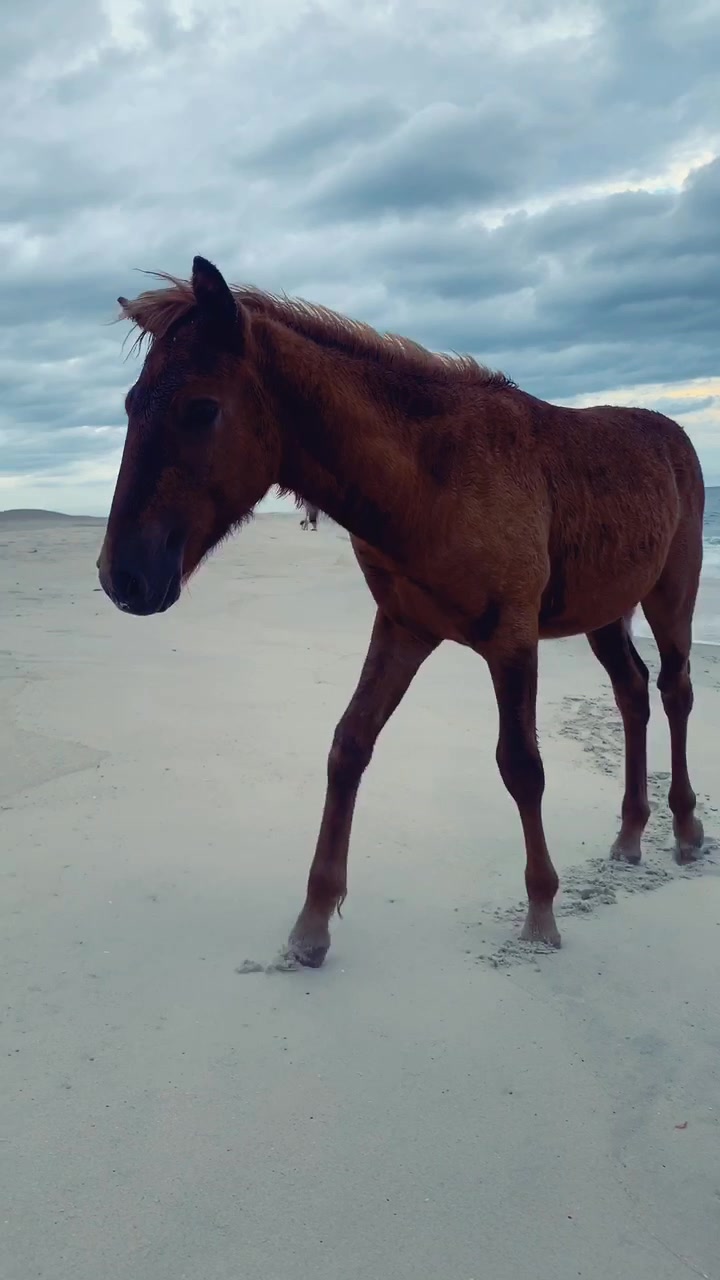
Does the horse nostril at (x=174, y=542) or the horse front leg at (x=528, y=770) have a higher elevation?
the horse nostril at (x=174, y=542)

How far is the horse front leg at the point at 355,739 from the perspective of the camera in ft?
11.6

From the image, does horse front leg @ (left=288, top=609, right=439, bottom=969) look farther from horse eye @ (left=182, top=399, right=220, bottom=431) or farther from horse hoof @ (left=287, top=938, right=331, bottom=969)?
horse eye @ (left=182, top=399, right=220, bottom=431)

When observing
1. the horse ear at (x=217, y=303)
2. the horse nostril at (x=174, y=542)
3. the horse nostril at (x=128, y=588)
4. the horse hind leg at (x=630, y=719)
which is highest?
the horse ear at (x=217, y=303)

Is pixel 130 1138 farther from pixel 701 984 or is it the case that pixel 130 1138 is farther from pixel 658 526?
pixel 658 526

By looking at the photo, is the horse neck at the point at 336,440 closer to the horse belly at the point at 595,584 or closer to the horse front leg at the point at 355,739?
the horse front leg at the point at 355,739

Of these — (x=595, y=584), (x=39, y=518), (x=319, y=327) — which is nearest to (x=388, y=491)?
(x=319, y=327)

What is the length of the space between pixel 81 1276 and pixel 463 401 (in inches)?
109

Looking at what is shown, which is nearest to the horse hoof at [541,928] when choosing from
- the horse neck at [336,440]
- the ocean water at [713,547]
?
the horse neck at [336,440]

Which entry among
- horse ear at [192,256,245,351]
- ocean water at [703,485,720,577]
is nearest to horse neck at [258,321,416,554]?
horse ear at [192,256,245,351]

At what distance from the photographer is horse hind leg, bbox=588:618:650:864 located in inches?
176

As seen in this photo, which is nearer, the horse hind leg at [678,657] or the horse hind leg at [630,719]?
the horse hind leg at [630,719]

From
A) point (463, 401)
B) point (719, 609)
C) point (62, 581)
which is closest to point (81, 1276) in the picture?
point (463, 401)

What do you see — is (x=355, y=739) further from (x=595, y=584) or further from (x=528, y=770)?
(x=595, y=584)

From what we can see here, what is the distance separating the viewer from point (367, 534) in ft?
10.6
